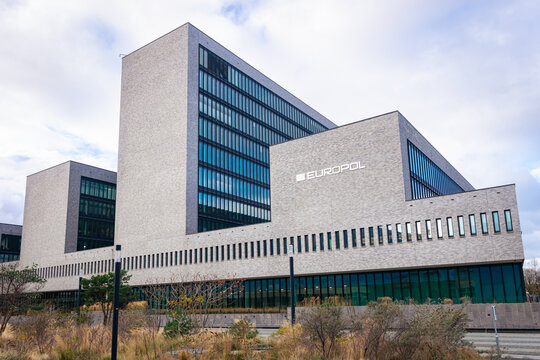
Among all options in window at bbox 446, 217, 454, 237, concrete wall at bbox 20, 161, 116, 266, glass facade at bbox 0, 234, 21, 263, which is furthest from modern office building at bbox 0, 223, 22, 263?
window at bbox 446, 217, 454, 237

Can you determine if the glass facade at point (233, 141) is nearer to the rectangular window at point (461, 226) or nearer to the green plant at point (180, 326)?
the rectangular window at point (461, 226)

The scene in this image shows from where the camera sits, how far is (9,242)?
102 meters

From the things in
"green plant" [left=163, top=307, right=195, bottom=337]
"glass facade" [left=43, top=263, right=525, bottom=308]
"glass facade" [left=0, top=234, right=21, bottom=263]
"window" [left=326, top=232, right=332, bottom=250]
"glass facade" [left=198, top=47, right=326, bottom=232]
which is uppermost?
"glass facade" [left=198, top=47, right=326, bottom=232]

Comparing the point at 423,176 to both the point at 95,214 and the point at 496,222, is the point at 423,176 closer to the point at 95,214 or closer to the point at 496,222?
the point at 496,222

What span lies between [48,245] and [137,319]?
60989 millimetres

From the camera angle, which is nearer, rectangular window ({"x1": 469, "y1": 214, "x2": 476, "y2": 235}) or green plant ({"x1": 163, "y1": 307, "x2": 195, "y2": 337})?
green plant ({"x1": 163, "y1": 307, "x2": 195, "y2": 337})

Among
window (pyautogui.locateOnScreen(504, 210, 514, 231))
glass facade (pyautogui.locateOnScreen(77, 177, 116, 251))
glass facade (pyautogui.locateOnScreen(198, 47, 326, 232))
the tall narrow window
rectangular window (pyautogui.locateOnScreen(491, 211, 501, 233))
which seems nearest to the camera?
window (pyautogui.locateOnScreen(504, 210, 514, 231))

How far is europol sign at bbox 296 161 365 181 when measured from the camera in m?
43.8

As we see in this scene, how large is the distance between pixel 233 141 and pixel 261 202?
35.7 feet

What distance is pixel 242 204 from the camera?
6969cm

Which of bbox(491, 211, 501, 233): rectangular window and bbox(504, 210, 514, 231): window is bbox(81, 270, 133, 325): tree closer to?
bbox(491, 211, 501, 233): rectangular window

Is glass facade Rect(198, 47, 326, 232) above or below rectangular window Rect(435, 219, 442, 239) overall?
above

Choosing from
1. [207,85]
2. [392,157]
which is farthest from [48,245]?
[392,157]

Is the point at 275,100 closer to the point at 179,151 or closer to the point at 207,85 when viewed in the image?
the point at 207,85
